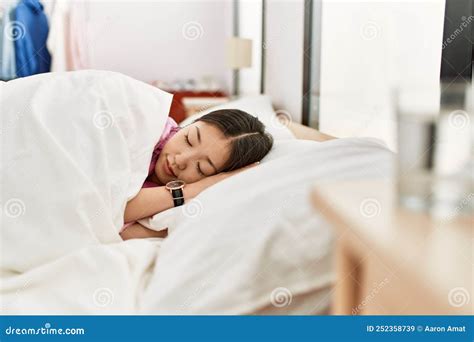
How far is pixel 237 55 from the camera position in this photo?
1.13 metres

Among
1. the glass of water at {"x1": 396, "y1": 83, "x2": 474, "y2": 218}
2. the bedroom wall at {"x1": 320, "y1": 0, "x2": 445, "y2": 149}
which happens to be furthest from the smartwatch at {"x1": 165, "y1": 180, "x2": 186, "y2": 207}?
the glass of water at {"x1": 396, "y1": 83, "x2": 474, "y2": 218}

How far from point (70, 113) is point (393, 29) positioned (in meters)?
0.53

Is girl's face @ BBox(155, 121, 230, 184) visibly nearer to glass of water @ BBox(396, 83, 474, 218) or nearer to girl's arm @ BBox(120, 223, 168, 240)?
girl's arm @ BBox(120, 223, 168, 240)

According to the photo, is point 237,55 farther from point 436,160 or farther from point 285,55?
point 436,160

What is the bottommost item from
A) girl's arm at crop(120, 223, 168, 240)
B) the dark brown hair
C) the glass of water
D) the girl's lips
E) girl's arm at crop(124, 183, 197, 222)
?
girl's arm at crop(120, 223, 168, 240)

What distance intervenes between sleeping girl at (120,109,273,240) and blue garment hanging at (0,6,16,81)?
29 centimetres

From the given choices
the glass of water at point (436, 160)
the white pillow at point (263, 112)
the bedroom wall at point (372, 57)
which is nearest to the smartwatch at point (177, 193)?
the white pillow at point (263, 112)

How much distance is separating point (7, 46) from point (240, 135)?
420mm

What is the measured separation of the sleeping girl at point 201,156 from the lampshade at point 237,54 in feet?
1.10

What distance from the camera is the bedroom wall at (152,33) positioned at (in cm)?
88

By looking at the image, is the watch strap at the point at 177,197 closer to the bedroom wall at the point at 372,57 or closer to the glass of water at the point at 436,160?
the bedroom wall at the point at 372,57

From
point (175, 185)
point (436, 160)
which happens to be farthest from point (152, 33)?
point (436, 160)

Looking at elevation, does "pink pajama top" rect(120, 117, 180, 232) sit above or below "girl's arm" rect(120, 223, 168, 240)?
above

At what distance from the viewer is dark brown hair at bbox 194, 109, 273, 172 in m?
0.75
